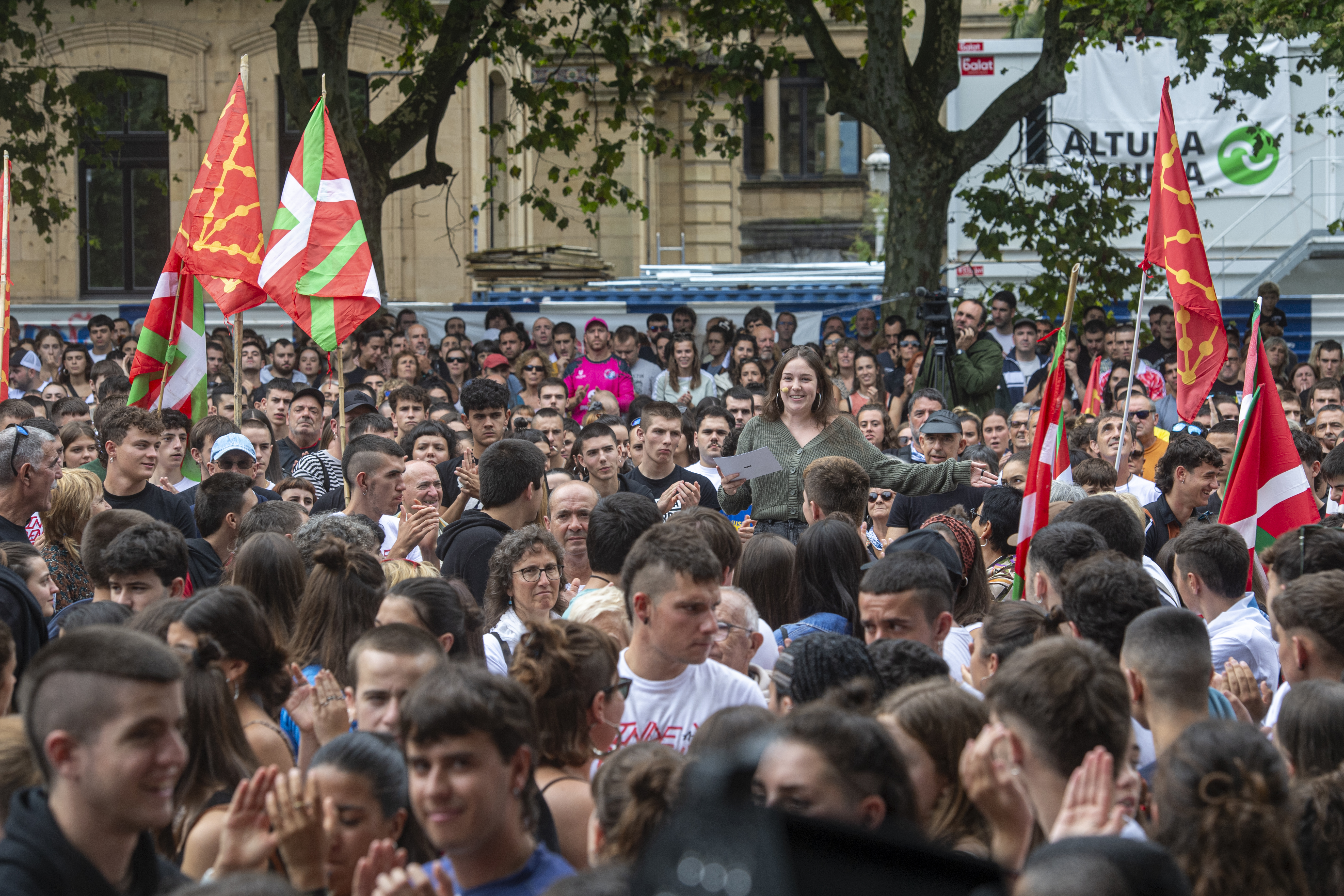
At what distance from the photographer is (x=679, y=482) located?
791 cm

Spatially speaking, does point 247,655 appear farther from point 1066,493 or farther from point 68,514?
point 1066,493

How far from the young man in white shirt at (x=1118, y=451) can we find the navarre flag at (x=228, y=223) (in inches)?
202

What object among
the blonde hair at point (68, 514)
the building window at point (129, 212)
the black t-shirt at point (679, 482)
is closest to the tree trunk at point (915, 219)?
the black t-shirt at point (679, 482)

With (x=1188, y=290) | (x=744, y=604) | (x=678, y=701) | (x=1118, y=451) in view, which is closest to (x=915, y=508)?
(x=1118, y=451)

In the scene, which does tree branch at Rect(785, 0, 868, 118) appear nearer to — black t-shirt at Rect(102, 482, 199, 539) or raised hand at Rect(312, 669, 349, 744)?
black t-shirt at Rect(102, 482, 199, 539)

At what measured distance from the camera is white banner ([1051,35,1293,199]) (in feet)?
59.3

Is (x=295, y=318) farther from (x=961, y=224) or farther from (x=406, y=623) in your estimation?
(x=961, y=224)

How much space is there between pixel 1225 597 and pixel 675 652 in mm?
2246

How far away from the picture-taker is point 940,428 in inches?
337

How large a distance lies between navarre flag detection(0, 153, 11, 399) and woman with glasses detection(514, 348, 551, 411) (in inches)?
162

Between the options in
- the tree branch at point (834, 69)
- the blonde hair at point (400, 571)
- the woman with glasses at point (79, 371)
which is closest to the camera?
the blonde hair at point (400, 571)

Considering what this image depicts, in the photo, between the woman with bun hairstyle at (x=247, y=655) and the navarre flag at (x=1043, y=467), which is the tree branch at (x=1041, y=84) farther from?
the woman with bun hairstyle at (x=247, y=655)

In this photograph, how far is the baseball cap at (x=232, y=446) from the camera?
755cm

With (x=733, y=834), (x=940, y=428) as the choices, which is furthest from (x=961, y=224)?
(x=733, y=834)
